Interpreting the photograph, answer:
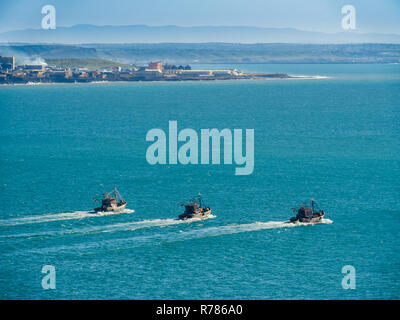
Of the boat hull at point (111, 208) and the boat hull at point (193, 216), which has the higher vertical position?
the boat hull at point (111, 208)

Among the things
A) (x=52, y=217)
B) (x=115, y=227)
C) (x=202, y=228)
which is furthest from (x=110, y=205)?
(x=202, y=228)

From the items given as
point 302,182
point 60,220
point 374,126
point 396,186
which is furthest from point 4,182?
point 374,126

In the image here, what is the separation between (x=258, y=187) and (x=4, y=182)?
39.0m

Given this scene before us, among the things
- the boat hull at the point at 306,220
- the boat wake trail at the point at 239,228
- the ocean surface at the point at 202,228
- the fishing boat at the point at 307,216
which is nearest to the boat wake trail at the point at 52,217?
the ocean surface at the point at 202,228

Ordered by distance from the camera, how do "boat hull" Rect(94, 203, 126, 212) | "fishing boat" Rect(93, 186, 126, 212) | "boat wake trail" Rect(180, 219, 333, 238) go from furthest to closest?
"fishing boat" Rect(93, 186, 126, 212)
"boat hull" Rect(94, 203, 126, 212)
"boat wake trail" Rect(180, 219, 333, 238)

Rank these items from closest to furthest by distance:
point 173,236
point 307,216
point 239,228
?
point 173,236
point 239,228
point 307,216

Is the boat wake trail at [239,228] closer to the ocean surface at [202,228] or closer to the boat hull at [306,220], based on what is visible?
the ocean surface at [202,228]

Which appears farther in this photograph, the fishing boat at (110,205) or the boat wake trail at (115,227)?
the fishing boat at (110,205)

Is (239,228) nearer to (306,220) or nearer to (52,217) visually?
(306,220)

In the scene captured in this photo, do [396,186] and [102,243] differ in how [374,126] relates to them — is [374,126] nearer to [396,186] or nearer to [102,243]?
[396,186]

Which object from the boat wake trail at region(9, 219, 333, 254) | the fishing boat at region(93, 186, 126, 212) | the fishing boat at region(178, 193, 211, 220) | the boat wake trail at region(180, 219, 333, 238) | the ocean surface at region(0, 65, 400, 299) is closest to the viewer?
the ocean surface at region(0, 65, 400, 299)

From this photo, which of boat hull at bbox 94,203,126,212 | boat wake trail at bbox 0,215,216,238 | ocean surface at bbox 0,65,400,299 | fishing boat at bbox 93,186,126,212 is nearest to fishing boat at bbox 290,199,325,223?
ocean surface at bbox 0,65,400,299

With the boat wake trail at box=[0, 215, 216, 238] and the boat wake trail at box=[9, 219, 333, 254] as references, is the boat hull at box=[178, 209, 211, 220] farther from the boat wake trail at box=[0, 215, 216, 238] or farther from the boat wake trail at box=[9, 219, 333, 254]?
the boat wake trail at box=[9, 219, 333, 254]
